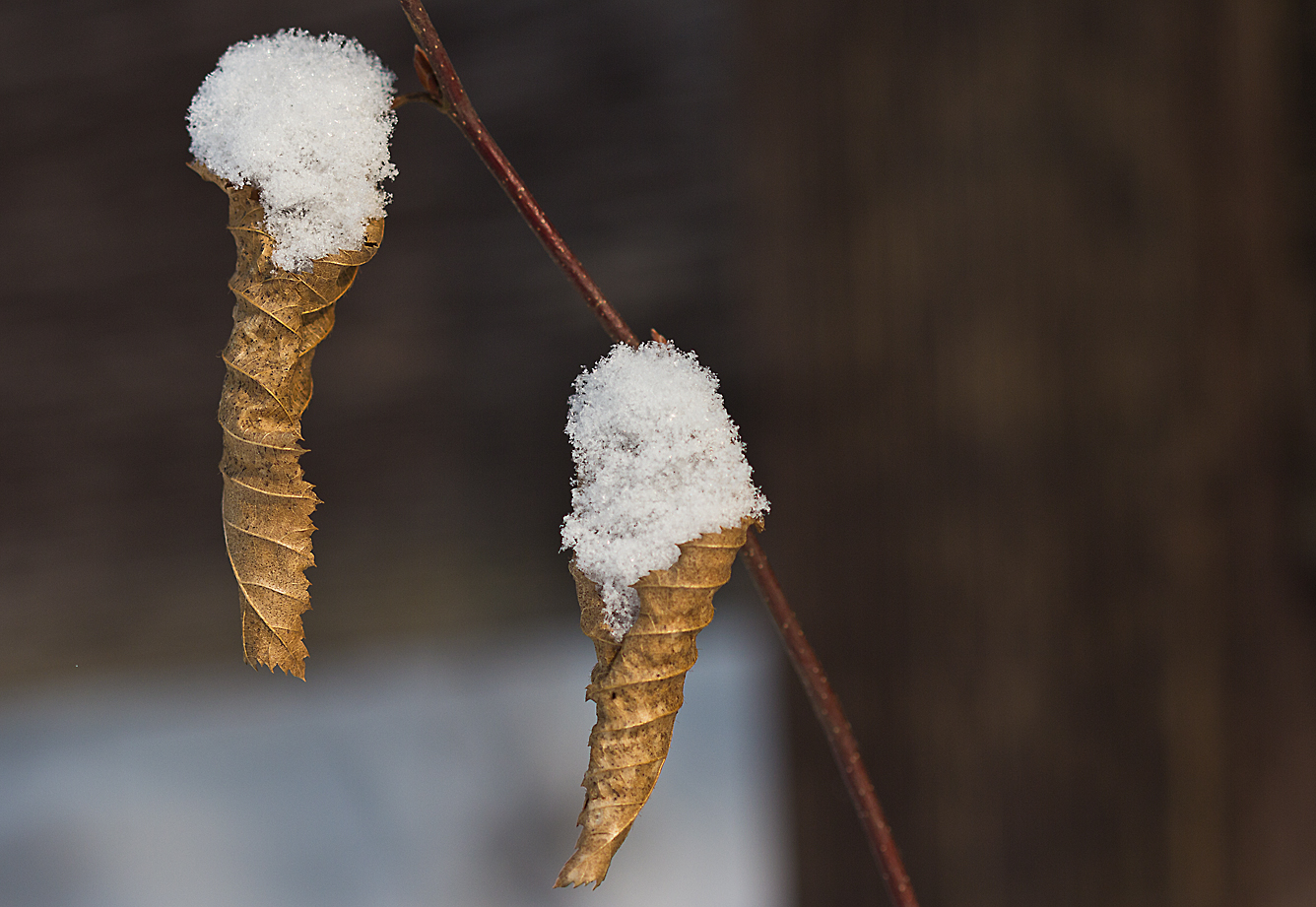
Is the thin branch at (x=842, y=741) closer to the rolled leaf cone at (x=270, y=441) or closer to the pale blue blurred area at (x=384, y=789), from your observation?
the rolled leaf cone at (x=270, y=441)

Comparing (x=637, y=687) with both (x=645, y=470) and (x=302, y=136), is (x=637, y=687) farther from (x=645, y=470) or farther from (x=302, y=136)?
(x=302, y=136)

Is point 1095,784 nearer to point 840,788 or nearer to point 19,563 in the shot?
point 840,788

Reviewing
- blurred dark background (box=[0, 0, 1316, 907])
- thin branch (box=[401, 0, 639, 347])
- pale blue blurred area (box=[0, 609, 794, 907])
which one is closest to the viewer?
thin branch (box=[401, 0, 639, 347])

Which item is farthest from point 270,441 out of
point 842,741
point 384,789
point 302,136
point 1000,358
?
point 384,789

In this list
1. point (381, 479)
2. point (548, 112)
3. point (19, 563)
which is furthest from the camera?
point (19, 563)

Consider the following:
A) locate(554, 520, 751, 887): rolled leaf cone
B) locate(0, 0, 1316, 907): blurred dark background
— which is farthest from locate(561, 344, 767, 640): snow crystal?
locate(0, 0, 1316, 907): blurred dark background

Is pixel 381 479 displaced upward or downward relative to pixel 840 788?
upward

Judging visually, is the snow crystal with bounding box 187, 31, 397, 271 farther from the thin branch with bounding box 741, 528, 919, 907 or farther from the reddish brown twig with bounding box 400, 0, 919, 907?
the thin branch with bounding box 741, 528, 919, 907

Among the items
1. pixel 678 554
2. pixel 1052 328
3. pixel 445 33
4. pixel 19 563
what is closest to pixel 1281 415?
pixel 1052 328
